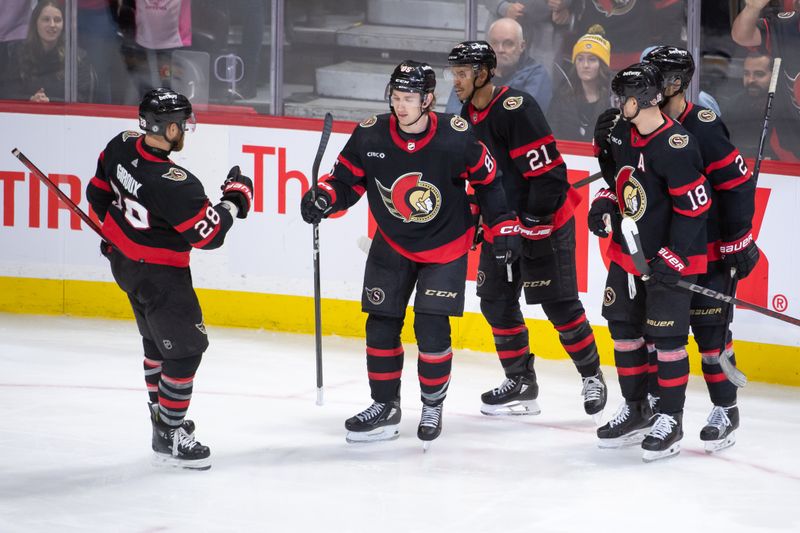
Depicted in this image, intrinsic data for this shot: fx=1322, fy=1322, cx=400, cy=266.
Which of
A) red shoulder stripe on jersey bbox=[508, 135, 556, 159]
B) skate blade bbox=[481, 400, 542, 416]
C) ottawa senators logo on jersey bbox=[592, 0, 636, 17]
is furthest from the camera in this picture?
ottawa senators logo on jersey bbox=[592, 0, 636, 17]

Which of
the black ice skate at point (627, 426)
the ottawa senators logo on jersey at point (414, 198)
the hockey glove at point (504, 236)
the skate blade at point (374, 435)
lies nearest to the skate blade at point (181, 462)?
the skate blade at point (374, 435)

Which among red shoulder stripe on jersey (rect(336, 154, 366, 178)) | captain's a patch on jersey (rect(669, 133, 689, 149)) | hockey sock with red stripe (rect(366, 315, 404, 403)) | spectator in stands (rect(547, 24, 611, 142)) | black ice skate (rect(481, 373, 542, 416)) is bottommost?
black ice skate (rect(481, 373, 542, 416))

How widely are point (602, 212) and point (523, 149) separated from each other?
0.41 m

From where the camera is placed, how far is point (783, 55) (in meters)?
5.47

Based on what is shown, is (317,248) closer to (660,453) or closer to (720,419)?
(660,453)

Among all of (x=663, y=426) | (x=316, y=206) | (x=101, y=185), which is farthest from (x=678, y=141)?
(x=101, y=185)

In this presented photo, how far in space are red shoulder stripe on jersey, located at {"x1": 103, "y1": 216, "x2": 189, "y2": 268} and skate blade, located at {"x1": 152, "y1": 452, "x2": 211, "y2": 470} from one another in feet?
2.01

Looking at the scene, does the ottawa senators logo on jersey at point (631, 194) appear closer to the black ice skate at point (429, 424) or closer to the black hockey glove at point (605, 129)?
the black hockey glove at point (605, 129)

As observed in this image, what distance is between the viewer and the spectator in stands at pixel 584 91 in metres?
5.78

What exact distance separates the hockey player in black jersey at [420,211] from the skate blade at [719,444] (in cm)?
90

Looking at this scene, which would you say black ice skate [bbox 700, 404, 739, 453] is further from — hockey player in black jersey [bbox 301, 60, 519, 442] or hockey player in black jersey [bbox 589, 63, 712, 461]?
hockey player in black jersey [bbox 301, 60, 519, 442]

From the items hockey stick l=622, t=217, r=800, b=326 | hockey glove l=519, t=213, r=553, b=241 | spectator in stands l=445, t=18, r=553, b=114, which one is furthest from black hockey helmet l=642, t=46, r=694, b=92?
spectator in stands l=445, t=18, r=553, b=114

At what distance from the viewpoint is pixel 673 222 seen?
161 inches

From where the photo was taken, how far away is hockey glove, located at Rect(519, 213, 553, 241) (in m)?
4.68
